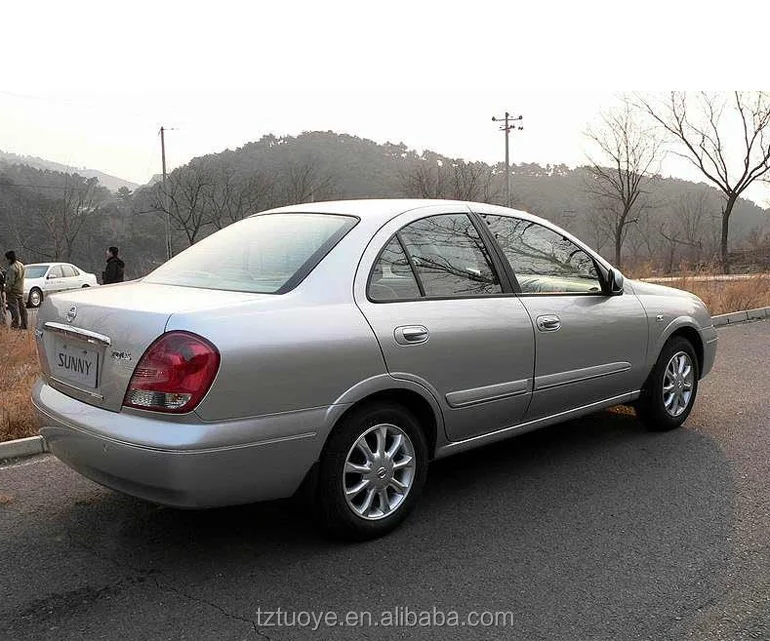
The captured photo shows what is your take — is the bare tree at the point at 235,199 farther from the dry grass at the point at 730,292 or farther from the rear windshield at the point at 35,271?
the dry grass at the point at 730,292

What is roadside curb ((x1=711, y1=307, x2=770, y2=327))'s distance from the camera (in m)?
11.2

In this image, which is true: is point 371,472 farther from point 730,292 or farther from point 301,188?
point 301,188

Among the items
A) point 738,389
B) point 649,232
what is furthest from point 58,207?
point 649,232

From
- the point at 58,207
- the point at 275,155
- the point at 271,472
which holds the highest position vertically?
the point at 275,155

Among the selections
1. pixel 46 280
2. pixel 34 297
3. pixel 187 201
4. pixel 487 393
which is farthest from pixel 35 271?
pixel 487 393

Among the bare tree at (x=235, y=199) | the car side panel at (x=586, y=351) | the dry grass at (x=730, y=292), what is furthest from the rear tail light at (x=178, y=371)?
the bare tree at (x=235, y=199)

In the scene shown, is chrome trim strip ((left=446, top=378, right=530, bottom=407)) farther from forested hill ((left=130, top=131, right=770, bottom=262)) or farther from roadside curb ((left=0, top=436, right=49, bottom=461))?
forested hill ((left=130, top=131, right=770, bottom=262))

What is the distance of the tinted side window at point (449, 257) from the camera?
3482 mm

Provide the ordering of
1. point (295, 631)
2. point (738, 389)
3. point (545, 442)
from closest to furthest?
point (295, 631) < point (545, 442) < point (738, 389)

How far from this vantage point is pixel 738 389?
628cm

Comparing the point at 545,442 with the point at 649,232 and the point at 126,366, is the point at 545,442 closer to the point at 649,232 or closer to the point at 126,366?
the point at 126,366

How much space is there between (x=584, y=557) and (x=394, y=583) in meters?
0.87

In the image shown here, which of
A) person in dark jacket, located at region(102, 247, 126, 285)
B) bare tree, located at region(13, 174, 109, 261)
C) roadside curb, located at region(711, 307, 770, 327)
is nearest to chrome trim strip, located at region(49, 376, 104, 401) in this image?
roadside curb, located at region(711, 307, 770, 327)

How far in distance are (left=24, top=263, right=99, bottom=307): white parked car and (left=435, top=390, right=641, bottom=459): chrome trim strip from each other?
2252 cm
